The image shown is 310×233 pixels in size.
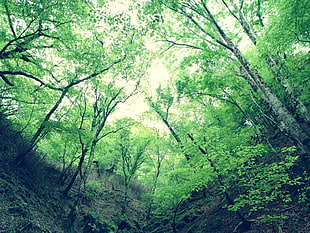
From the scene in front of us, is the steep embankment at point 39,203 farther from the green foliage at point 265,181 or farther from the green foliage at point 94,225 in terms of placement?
the green foliage at point 265,181

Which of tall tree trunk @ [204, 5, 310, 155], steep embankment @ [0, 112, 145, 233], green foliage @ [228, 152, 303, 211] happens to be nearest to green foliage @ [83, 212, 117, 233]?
steep embankment @ [0, 112, 145, 233]

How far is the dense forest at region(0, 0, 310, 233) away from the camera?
5809 millimetres

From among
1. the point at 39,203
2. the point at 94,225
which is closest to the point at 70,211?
the point at 94,225

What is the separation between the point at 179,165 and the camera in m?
15.1

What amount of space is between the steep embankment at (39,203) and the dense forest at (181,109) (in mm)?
67

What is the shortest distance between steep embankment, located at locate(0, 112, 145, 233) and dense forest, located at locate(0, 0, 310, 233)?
0.22 feet

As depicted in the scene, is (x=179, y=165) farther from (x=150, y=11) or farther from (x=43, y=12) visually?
(x=43, y=12)

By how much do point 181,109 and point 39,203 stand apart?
433 inches

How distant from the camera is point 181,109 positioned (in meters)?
14.7

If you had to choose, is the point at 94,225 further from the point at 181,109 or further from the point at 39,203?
the point at 181,109

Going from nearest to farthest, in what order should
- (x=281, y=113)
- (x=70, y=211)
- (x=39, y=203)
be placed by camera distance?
(x=281, y=113) → (x=39, y=203) → (x=70, y=211)

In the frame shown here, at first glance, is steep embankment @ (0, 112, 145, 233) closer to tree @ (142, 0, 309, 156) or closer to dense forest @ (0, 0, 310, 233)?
dense forest @ (0, 0, 310, 233)

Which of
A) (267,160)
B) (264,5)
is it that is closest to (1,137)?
(267,160)

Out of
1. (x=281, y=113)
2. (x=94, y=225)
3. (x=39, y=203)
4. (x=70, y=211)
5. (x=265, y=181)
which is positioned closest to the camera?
(x=265, y=181)
